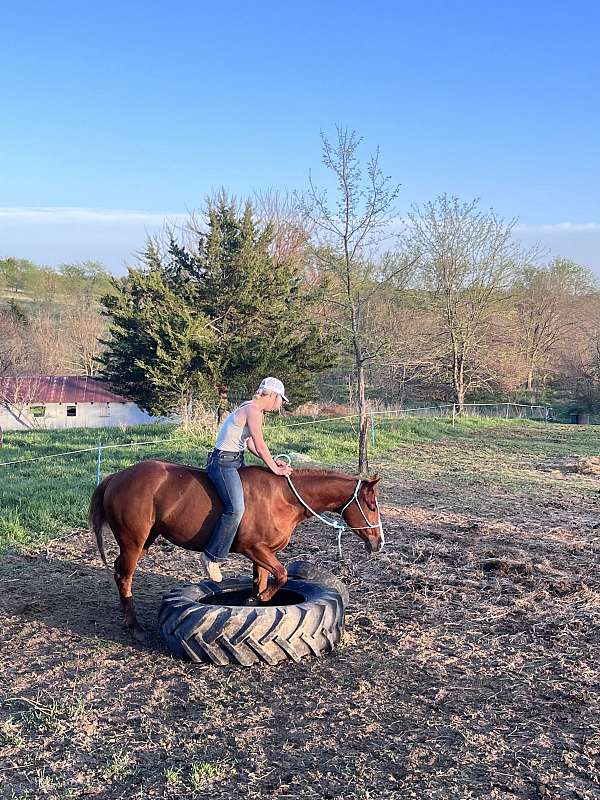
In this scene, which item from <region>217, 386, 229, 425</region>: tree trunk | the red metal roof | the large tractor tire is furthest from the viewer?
the red metal roof

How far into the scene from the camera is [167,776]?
2986 millimetres

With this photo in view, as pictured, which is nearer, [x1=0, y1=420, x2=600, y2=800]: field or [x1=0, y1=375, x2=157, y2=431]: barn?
[x1=0, y1=420, x2=600, y2=800]: field

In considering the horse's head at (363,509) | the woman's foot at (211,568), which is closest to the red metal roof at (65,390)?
the woman's foot at (211,568)

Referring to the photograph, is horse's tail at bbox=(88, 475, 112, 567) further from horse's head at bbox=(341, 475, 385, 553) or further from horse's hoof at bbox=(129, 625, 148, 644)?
horse's head at bbox=(341, 475, 385, 553)

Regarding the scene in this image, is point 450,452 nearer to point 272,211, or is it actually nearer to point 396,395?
point 396,395

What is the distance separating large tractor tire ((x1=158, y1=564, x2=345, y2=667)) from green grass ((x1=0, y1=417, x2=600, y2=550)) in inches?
140

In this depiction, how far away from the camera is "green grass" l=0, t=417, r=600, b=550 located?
27.7 feet

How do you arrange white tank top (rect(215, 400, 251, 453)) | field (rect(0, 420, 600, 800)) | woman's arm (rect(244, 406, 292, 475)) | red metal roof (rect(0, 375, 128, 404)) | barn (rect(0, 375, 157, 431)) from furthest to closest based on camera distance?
1. red metal roof (rect(0, 375, 128, 404))
2. barn (rect(0, 375, 157, 431))
3. white tank top (rect(215, 400, 251, 453))
4. woman's arm (rect(244, 406, 292, 475))
5. field (rect(0, 420, 600, 800))

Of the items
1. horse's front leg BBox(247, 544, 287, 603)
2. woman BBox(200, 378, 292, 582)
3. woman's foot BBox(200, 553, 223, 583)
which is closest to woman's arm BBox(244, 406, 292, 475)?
woman BBox(200, 378, 292, 582)

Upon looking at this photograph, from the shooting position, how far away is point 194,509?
474 cm

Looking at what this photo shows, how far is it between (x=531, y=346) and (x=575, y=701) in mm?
30198

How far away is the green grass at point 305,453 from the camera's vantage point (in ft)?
27.7

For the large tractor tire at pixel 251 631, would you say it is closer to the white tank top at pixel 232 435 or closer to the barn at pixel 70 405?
the white tank top at pixel 232 435

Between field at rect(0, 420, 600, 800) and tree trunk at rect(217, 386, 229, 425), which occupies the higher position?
tree trunk at rect(217, 386, 229, 425)
